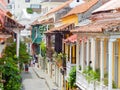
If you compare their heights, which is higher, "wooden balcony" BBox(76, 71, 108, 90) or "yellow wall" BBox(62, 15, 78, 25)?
"yellow wall" BBox(62, 15, 78, 25)

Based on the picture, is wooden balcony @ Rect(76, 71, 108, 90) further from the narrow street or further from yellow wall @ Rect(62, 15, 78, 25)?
the narrow street

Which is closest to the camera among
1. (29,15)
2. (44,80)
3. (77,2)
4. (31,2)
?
(77,2)

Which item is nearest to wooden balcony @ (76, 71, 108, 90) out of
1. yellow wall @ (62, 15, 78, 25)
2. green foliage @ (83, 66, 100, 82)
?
green foliage @ (83, 66, 100, 82)

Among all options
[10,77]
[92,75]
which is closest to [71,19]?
[92,75]

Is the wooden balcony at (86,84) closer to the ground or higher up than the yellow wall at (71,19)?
closer to the ground

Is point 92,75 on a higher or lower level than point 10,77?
lower

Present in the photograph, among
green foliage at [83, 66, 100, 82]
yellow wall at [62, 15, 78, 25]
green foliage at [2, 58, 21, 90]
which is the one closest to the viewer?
green foliage at [2, 58, 21, 90]

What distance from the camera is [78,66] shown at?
35.7 meters

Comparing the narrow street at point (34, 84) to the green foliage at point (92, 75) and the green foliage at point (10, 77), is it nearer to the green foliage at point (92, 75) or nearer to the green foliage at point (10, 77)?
the green foliage at point (92, 75)

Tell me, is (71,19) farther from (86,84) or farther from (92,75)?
(92,75)

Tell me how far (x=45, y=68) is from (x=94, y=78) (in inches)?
1984

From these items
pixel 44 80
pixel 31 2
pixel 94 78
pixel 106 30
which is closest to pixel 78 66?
pixel 94 78

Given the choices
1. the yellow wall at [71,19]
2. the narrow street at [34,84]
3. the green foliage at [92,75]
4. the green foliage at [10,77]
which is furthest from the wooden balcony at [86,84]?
the narrow street at [34,84]

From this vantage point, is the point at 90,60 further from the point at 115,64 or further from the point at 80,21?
the point at 80,21
